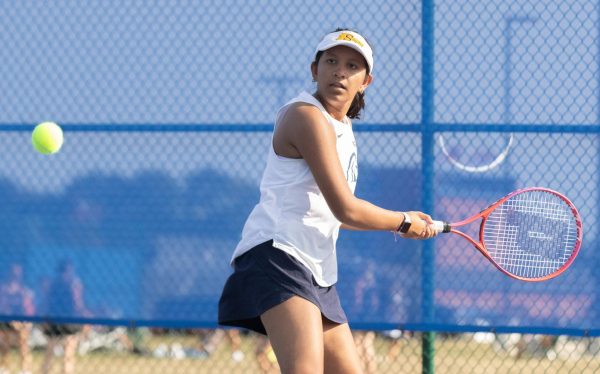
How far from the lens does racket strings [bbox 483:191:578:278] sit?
3.96 m

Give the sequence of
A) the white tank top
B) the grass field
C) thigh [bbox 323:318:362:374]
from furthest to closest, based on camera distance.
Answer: the grass field, thigh [bbox 323:318:362:374], the white tank top

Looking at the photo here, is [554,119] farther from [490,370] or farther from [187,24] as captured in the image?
[490,370]

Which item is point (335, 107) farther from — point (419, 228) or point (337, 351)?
point (337, 351)

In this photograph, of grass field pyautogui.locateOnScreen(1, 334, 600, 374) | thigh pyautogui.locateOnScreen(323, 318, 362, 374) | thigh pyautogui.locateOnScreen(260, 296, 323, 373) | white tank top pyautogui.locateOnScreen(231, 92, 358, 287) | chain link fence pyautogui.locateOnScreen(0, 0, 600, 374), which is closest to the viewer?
thigh pyautogui.locateOnScreen(260, 296, 323, 373)

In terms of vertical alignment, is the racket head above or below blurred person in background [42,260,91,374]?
above

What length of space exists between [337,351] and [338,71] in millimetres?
877

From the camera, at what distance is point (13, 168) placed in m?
5.40

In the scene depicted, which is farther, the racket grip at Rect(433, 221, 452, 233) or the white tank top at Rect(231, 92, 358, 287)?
the racket grip at Rect(433, 221, 452, 233)

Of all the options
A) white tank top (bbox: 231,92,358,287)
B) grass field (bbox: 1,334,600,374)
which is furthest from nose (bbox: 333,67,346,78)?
grass field (bbox: 1,334,600,374)

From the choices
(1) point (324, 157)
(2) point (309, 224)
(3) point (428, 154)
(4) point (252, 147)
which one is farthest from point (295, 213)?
(4) point (252, 147)

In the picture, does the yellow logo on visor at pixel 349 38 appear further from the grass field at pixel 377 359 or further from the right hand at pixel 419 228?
the grass field at pixel 377 359

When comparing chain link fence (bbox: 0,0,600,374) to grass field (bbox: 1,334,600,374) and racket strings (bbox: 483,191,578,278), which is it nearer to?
racket strings (bbox: 483,191,578,278)

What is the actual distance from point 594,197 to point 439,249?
77 cm

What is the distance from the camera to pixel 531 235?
398cm
